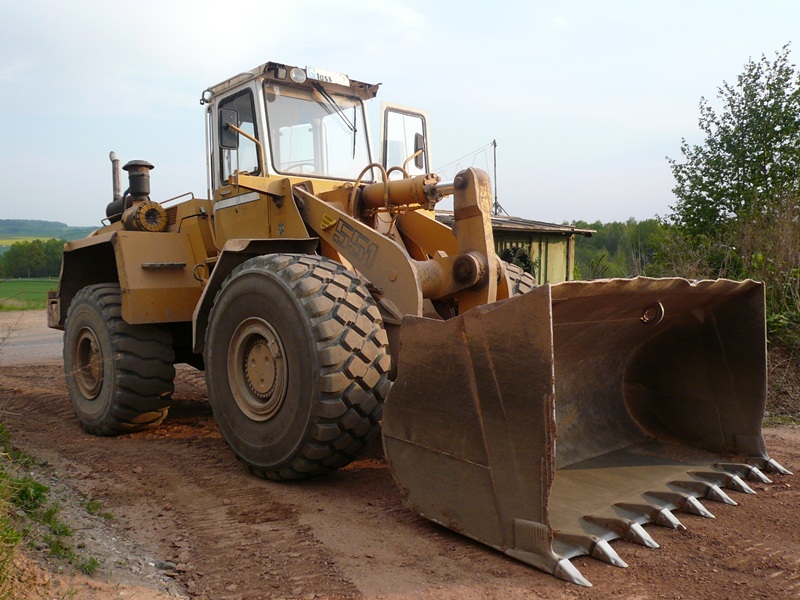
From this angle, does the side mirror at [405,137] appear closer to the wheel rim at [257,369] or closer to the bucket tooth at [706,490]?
the wheel rim at [257,369]

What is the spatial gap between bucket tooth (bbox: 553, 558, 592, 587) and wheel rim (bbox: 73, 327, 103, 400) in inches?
166

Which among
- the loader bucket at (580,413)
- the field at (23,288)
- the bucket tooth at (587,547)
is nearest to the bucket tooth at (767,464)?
the loader bucket at (580,413)

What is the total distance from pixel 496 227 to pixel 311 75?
667 centimetres

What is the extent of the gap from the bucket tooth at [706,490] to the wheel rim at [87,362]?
174 inches

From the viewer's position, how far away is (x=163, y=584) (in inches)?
108

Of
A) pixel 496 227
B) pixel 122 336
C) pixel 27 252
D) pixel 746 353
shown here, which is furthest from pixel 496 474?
pixel 27 252

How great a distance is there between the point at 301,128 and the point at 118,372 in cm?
240

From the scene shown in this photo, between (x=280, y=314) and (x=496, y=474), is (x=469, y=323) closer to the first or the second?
(x=496, y=474)

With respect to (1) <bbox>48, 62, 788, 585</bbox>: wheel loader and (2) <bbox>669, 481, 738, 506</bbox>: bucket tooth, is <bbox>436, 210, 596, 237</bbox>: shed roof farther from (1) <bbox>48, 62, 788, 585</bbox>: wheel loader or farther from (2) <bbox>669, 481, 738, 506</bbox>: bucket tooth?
(2) <bbox>669, 481, 738, 506</bbox>: bucket tooth

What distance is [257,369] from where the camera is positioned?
4141mm

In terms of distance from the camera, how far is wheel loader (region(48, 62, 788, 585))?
3.01 metres

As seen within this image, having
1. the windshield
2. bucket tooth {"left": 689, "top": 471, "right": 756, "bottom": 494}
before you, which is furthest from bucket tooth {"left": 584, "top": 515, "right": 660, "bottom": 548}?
the windshield

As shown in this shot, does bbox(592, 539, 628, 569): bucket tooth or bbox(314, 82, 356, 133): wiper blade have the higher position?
bbox(314, 82, 356, 133): wiper blade

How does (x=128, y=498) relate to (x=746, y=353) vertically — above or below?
below
